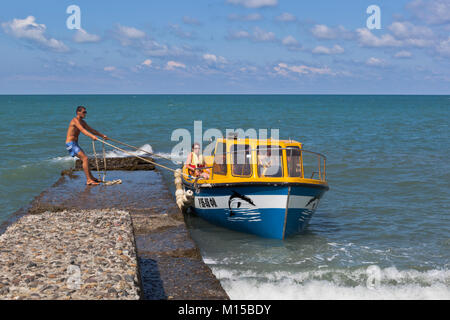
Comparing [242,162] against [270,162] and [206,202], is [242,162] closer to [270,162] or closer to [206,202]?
[270,162]

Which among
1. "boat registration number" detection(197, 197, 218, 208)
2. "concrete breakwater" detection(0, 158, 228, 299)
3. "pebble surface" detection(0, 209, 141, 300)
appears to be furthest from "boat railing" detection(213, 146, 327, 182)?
"pebble surface" detection(0, 209, 141, 300)

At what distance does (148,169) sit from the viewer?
62.7 ft

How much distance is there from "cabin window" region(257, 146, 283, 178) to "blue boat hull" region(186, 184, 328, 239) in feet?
2.64

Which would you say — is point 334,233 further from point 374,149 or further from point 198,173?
point 374,149

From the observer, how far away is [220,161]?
41.2ft

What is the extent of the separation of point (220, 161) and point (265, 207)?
211cm

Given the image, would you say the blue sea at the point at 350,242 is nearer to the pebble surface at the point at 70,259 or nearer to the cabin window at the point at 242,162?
the cabin window at the point at 242,162

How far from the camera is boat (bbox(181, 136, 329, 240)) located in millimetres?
10938

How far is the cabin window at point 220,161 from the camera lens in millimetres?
12359

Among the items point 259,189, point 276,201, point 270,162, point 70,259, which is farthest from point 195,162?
point 70,259

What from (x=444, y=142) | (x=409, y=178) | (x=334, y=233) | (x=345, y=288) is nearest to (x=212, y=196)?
(x=334, y=233)

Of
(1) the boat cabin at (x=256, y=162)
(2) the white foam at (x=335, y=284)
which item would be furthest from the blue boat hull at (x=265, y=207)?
(2) the white foam at (x=335, y=284)

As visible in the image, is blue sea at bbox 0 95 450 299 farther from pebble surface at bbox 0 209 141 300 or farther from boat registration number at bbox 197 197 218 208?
pebble surface at bbox 0 209 141 300

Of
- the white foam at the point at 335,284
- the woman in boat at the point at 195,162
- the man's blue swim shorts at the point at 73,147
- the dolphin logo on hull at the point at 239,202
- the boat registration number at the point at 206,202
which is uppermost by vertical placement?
the man's blue swim shorts at the point at 73,147
